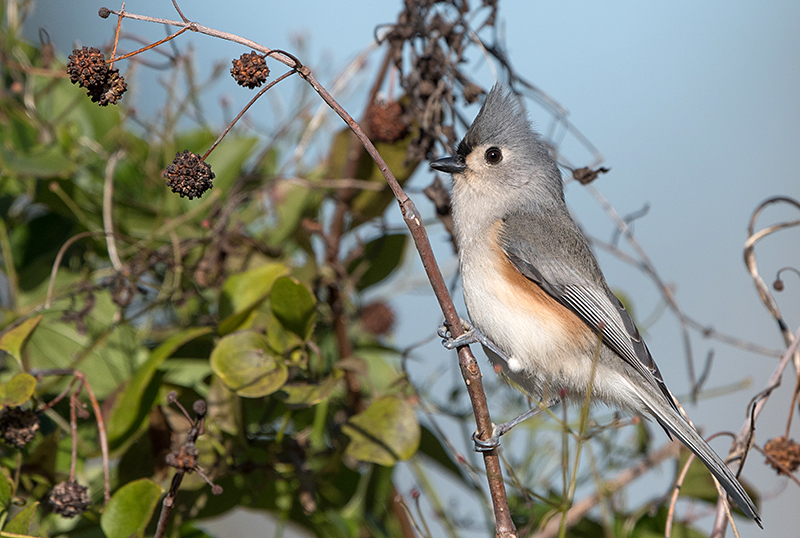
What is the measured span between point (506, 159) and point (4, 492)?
1427mm

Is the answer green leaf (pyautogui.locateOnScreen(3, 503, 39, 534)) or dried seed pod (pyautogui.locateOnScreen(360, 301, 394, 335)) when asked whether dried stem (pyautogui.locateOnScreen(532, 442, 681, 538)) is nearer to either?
dried seed pod (pyautogui.locateOnScreen(360, 301, 394, 335))

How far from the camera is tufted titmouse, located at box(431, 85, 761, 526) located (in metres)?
1.59

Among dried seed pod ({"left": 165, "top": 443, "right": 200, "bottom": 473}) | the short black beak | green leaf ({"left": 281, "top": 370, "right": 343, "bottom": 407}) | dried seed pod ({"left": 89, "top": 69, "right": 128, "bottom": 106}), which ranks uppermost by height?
the short black beak

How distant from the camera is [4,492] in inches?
41.1

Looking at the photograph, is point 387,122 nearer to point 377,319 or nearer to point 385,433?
point 377,319

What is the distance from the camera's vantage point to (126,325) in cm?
143

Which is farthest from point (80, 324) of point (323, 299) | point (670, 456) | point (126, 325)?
point (670, 456)

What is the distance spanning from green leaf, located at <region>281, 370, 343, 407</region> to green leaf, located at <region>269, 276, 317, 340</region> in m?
0.09

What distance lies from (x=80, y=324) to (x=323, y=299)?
0.52m

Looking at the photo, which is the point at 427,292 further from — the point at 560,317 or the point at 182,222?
the point at 182,222

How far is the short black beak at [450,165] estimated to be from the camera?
1581 mm

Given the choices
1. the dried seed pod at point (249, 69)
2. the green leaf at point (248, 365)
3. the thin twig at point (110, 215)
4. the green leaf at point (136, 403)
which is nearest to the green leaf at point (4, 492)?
the green leaf at point (136, 403)

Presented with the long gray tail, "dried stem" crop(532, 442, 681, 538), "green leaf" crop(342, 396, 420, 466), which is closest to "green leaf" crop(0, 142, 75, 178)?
"green leaf" crop(342, 396, 420, 466)

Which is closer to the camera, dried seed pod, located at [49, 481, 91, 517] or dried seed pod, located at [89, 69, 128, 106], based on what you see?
dried seed pod, located at [89, 69, 128, 106]
